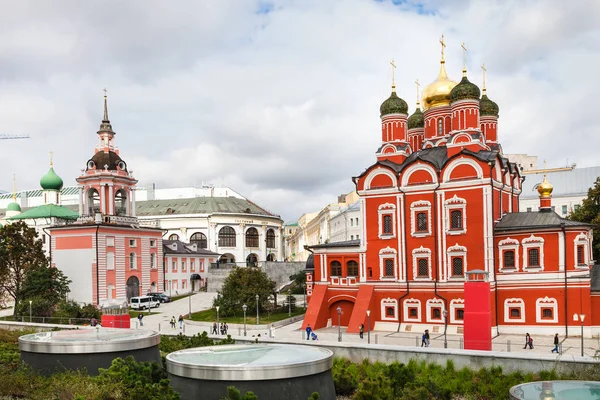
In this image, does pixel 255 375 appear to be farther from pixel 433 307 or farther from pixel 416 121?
pixel 416 121

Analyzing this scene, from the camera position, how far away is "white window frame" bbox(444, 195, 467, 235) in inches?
1353

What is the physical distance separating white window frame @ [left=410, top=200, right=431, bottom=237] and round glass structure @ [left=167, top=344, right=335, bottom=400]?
840 inches

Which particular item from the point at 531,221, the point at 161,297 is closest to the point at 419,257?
the point at 531,221

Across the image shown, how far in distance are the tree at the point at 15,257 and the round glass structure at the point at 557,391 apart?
133 feet

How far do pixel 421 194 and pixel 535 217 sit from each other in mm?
6763

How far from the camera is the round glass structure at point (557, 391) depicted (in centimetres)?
1212

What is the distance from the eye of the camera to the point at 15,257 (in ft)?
147

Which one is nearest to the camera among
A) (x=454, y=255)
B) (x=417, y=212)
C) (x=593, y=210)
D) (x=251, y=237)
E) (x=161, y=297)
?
(x=454, y=255)

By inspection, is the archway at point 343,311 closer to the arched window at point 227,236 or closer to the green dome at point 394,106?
the green dome at point 394,106

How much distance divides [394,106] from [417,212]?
817 cm

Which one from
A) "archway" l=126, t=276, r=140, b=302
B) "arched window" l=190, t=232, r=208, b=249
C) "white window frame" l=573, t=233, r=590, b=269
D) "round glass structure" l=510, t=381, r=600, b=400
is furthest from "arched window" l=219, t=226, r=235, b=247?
"round glass structure" l=510, t=381, r=600, b=400

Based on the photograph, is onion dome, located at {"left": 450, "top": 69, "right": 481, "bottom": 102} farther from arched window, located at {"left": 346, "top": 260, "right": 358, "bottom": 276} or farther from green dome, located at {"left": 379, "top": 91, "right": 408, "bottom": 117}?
arched window, located at {"left": 346, "top": 260, "right": 358, "bottom": 276}

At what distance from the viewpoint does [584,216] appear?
145ft

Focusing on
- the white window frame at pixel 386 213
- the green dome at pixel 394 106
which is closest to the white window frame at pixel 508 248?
the white window frame at pixel 386 213
